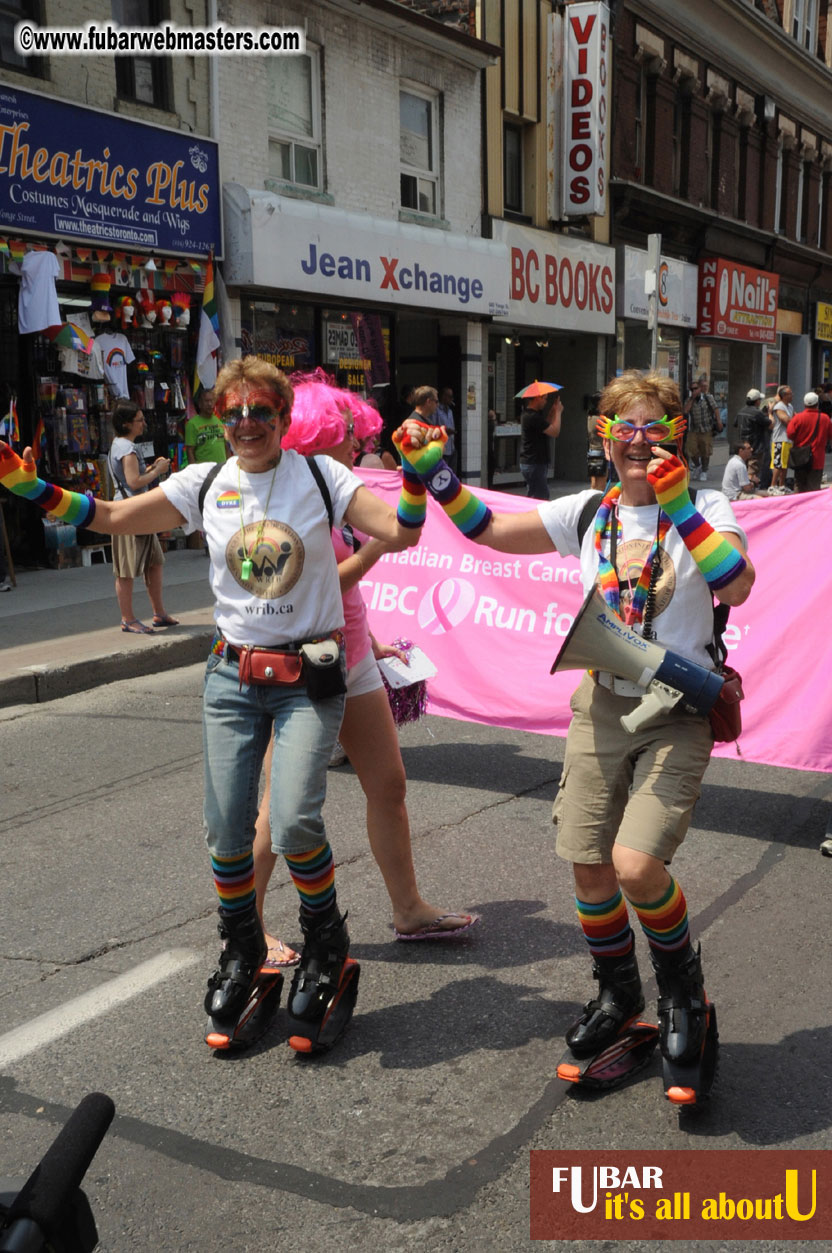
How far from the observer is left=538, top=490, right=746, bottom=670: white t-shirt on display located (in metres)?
3.22

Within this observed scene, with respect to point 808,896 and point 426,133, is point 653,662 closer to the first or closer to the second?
point 808,896

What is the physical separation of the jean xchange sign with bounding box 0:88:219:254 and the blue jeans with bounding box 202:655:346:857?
10047mm

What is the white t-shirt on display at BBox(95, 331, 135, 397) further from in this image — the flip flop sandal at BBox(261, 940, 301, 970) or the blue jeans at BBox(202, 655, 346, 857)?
the blue jeans at BBox(202, 655, 346, 857)

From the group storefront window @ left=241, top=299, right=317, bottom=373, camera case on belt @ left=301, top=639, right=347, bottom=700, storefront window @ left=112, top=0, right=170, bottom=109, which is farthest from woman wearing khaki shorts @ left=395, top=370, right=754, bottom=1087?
storefront window @ left=241, top=299, right=317, bottom=373

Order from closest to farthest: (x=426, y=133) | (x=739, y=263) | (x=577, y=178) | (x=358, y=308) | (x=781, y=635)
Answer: (x=781, y=635) → (x=358, y=308) → (x=426, y=133) → (x=577, y=178) → (x=739, y=263)

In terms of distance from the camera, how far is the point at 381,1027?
12.3 feet

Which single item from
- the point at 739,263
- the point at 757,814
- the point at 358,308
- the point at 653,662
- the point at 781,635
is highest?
the point at 739,263

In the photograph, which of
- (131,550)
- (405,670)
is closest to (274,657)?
(405,670)

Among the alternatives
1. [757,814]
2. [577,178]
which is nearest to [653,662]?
[757,814]

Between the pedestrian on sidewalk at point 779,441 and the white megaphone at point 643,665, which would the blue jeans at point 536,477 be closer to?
the pedestrian on sidewalk at point 779,441

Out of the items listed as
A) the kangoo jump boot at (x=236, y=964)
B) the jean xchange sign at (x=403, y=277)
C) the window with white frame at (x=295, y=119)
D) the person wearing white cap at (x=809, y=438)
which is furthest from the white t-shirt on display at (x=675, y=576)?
the person wearing white cap at (x=809, y=438)

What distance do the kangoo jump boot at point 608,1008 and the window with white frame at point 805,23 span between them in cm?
3624

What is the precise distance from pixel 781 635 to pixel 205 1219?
3754mm

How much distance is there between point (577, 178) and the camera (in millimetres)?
22562
